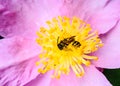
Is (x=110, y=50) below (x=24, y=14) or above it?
below

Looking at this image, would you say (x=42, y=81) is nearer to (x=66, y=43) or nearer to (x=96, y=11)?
(x=66, y=43)

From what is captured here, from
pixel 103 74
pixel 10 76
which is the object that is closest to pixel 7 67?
pixel 10 76

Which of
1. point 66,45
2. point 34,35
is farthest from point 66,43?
point 34,35

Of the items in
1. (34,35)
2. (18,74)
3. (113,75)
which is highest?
(34,35)

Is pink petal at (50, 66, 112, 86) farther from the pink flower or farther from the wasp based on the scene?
the wasp

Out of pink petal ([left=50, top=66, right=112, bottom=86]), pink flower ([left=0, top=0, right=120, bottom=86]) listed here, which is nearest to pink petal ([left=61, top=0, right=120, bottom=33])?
pink flower ([left=0, top=0, right=120, bottom=86])

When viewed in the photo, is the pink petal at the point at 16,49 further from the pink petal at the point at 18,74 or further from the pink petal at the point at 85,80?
the pink petal at the point at 85,80
